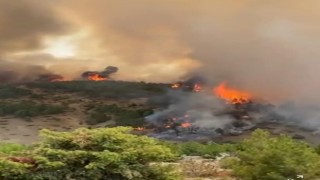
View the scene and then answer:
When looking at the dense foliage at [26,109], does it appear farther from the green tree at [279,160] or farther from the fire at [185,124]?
the green tree at [279,160]

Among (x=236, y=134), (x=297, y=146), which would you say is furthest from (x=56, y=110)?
(x=297, y=146)

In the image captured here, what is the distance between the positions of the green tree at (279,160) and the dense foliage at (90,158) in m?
2.82

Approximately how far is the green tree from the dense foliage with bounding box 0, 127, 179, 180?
2821 millimetres

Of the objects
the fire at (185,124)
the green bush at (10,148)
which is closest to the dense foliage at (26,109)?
the fire at (185,124)

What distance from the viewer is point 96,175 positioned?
43.5 ft

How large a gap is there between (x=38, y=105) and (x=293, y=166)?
107 metres

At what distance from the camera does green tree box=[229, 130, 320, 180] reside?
1524 centimetres

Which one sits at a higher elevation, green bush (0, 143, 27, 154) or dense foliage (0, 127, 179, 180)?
green bush (0, 143, 27, 154)

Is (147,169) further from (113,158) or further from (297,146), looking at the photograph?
(297,146)

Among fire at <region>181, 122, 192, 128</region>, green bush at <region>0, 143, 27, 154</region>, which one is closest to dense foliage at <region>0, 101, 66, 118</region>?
fire at <region>181, 122, 192, 128</region>

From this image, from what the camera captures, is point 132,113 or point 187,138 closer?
point 187,138

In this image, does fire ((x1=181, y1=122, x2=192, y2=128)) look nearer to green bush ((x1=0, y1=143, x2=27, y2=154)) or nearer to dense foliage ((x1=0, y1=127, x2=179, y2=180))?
green bush ((x1=0, y1=143, x2=27, y2=154))

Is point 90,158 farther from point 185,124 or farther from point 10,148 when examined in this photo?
point 185,124

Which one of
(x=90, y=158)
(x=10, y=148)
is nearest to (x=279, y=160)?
(x=90, y=158)
